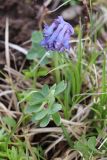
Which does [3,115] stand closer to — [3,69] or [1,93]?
[1,93]

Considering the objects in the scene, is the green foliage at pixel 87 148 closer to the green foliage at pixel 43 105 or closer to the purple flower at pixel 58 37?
the green foliage at pixel 43 105

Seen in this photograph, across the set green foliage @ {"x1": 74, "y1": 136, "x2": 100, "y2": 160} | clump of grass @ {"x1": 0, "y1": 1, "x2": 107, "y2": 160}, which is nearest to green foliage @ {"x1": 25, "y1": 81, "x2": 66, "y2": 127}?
clump of grass @ {"x1": 0, "y1": 1, "x2": 107, "y2": 160}

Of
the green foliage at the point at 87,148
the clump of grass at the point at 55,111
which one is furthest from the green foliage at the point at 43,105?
the green foliage at the point at 87,148

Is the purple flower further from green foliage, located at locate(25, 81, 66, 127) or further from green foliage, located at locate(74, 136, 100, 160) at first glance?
green foliage, located at locate(74, 136, 100, 160)

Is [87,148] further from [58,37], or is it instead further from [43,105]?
[58,37]

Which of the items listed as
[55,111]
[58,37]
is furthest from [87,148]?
[58,37]

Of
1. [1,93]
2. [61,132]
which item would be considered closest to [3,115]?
[1,93]
